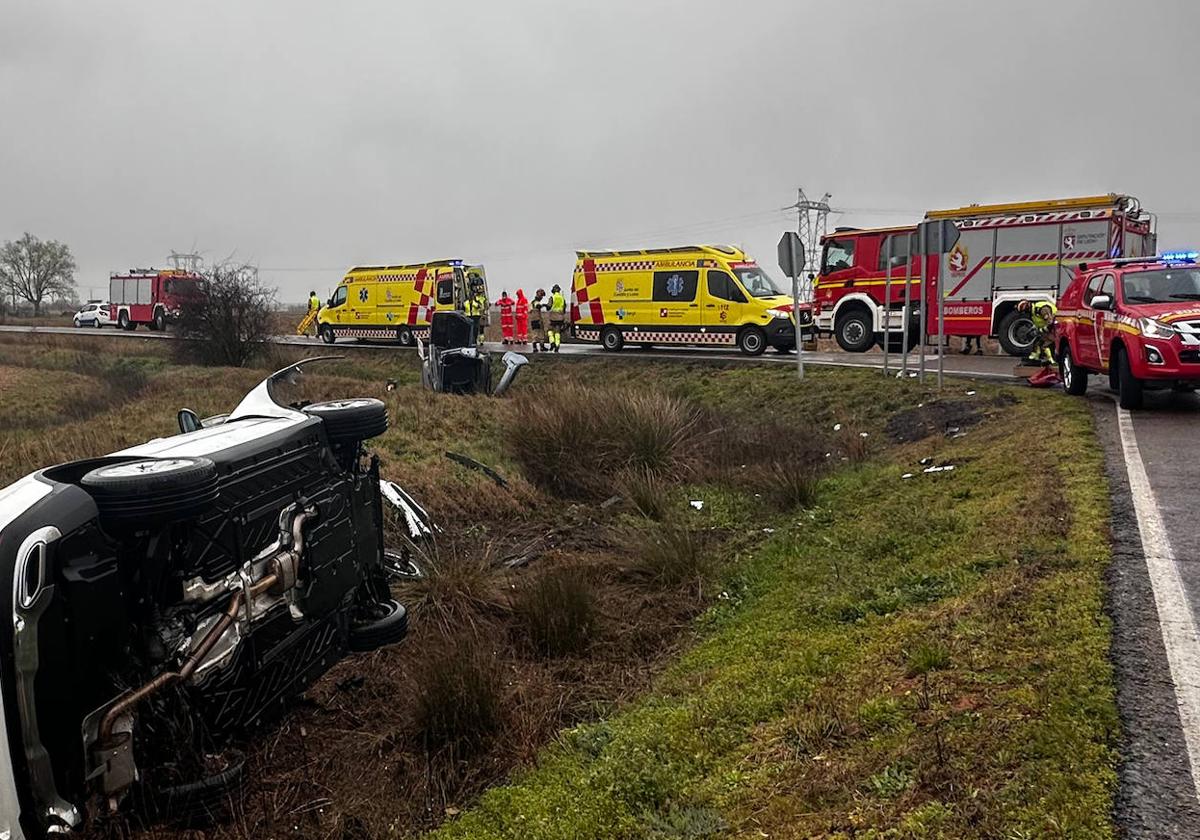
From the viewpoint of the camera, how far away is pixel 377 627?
13.6ft

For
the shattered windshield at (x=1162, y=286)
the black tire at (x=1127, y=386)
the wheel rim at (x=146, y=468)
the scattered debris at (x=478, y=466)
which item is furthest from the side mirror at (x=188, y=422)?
the shattered windshield at (x=1162, y=286)

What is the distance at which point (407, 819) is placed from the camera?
11.9 feet

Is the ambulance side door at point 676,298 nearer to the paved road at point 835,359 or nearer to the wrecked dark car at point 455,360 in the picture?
the paved road at point 835,359

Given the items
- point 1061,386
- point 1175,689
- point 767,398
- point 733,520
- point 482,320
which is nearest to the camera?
point 1175,689

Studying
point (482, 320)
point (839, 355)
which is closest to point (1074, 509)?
point (839, 355)

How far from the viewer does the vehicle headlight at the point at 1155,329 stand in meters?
8.95

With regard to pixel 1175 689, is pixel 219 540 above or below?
above

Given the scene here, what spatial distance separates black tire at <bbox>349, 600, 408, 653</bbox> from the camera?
4.11 metres

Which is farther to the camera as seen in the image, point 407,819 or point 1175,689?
point 407,819

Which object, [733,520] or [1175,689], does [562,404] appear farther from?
[1175,689]

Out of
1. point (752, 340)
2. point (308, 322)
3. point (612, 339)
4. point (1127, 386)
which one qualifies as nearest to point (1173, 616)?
point (1127, 386)

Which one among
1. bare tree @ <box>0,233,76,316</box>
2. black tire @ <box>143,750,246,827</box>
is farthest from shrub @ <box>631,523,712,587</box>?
bare tree @ <box>0,233,76,316</box>

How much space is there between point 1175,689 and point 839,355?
17235mm

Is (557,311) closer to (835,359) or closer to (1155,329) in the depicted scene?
(835,359)
